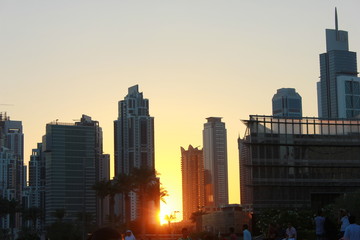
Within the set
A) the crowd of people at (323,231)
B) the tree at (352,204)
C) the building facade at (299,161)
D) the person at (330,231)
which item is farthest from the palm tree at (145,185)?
the person at (330,231)

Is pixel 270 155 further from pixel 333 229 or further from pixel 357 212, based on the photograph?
pixel 333 229

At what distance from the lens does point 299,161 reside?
3617 inches

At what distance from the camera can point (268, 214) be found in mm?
75062

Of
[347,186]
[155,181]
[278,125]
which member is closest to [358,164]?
[347,186]

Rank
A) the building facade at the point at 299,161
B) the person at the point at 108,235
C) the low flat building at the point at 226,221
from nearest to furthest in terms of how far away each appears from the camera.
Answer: the person at the point at 108,235 < the building facade at the point at 299,161 < the low flat building at the point at 226,221

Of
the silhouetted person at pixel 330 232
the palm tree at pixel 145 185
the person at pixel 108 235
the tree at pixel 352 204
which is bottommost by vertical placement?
the silhouetted person at pixel 330 232

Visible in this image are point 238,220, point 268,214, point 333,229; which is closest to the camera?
point 333,229

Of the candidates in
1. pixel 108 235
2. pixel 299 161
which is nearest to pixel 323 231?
pixel 108 235

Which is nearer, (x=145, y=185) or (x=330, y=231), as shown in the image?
(x=330, y=231)

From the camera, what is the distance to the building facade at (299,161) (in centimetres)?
9019

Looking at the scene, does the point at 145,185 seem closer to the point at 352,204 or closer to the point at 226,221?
the point at 226,221

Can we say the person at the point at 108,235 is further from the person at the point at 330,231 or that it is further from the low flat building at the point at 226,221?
the low flat building at the point at 226,221

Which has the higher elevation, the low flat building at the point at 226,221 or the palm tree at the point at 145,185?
the palm tree at the point at 145,185

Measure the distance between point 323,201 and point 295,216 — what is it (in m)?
25.2
